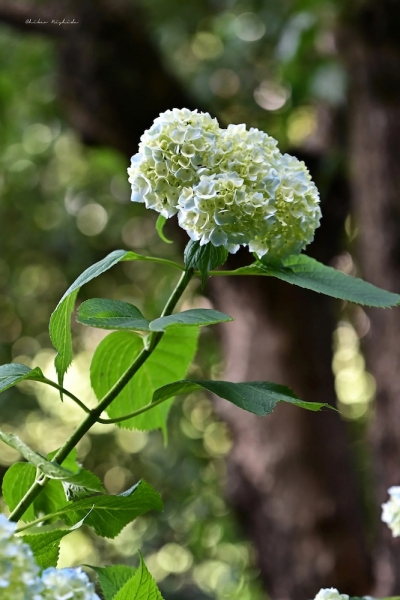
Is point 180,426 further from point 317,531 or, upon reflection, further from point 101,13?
point 101,13

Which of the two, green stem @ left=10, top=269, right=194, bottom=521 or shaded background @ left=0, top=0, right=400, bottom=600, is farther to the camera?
shaded background @ left=0, top=0, right=400, bottom=600

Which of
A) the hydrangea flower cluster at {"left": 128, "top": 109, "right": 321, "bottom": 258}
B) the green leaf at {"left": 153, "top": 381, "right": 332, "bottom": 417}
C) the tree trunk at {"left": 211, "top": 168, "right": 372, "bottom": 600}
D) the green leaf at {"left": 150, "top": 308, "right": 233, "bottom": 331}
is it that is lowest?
the tree trunk at {"left": 211, "top": 168, "right": 372, "bottom": 600}

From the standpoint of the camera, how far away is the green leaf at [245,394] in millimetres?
329

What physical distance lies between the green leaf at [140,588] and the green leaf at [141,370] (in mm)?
145

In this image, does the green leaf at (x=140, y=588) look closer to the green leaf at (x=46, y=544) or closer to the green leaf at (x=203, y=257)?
the green leaf at (x=46, y=544)

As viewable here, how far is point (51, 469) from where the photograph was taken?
28 cm

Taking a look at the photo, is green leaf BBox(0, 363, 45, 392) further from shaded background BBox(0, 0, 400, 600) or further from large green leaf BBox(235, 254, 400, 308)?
shaded background BBox(0, 0, 400, 600)

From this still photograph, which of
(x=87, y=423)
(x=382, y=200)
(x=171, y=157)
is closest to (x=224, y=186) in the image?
(x=171, y=157)

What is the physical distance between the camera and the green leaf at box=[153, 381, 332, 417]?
33cm

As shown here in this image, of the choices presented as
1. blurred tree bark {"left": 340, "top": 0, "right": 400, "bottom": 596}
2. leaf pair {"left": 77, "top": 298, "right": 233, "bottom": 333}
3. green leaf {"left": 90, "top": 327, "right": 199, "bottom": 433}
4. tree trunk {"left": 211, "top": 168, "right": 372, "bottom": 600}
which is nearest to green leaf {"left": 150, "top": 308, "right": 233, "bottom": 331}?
leaf pair {"left": 77, "top": 298, "right": 233, "bottom": 333}

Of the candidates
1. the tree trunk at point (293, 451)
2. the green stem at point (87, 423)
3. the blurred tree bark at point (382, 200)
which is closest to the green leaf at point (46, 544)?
the green stem at point (87, 423)

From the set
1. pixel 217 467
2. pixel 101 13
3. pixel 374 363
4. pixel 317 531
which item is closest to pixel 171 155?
pixel 374 363

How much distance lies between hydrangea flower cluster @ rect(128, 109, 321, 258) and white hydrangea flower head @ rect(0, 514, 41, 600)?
0.19 m

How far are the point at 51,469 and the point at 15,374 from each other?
0.25 ft
